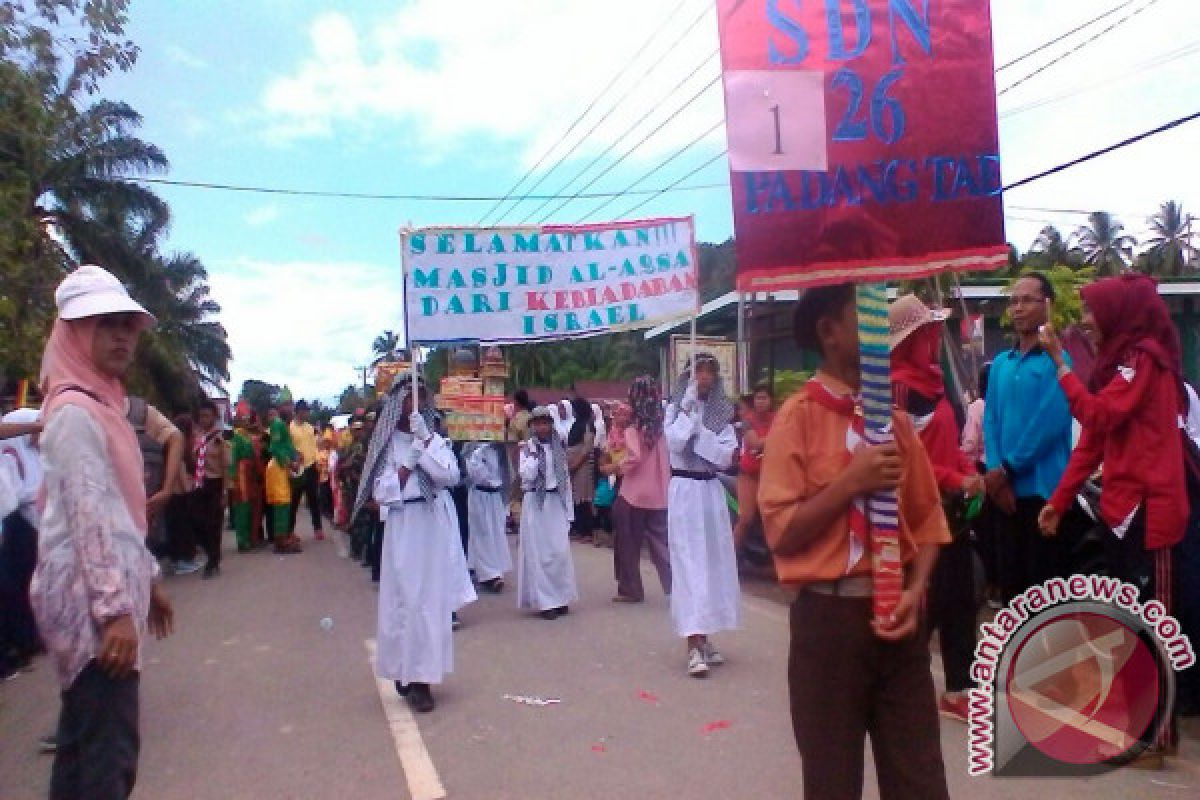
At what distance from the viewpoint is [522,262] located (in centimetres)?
747

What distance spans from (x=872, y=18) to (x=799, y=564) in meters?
1.42

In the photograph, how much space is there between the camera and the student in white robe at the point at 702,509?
20.9 feet

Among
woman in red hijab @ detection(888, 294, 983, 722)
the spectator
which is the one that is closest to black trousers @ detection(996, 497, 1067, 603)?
woman in red hijab @ detection(888, 294, 983, 722)

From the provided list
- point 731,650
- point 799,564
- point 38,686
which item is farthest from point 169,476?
point 799,564

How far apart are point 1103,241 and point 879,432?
50.7m

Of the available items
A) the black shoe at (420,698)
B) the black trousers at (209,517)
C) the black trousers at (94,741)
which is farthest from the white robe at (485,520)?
the black trousers at (94,741)

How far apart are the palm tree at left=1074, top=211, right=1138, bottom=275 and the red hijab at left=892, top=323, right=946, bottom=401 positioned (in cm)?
4321

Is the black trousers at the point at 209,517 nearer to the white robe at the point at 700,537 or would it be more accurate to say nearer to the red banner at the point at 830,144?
the white robe at the point at 700,537

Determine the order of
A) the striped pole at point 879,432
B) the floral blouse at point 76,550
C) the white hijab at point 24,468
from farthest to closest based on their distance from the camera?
1. the white hijab at point 24,468
2. the floral blouse at point 76,550
3. the striped pole at point 879,432

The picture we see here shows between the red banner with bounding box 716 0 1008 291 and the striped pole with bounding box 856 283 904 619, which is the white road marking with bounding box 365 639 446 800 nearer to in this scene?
the striped pole with bounding box 856 283 904 619

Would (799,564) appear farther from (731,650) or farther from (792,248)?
(731,650)

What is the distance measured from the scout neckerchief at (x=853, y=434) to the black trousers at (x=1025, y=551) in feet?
8.79

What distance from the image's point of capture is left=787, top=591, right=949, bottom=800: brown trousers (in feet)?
8.43

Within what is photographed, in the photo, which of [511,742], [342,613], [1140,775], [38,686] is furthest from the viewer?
[342,613]
